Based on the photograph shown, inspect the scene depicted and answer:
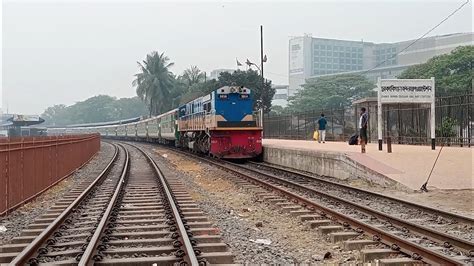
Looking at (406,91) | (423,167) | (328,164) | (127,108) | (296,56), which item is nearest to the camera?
(423,167)

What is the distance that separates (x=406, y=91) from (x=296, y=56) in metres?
135

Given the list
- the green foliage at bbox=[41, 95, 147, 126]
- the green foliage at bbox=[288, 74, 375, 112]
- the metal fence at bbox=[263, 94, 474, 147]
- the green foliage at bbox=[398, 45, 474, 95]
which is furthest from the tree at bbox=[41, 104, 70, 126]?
the metal fence at bbox=[263, 94, 474, 147]

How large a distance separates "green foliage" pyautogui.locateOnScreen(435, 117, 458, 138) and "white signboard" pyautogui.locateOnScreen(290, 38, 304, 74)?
128 meters

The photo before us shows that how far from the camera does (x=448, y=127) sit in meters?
22.5

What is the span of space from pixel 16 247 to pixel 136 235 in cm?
168

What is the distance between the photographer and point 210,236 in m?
7.61

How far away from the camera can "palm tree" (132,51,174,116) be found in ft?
287

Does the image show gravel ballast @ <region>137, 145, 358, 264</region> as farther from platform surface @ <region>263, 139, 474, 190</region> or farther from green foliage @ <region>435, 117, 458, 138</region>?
green foliage @ <region>435, 117, 458, 138</region>

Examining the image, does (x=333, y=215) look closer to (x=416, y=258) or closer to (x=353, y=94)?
(x=416, y=258)

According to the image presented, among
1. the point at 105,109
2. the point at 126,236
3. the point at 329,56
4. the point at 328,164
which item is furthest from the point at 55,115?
the point at 126,236

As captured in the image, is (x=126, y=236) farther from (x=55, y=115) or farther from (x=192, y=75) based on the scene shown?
(x=55, y=115)

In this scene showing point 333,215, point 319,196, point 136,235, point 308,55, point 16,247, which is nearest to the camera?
point 16,247

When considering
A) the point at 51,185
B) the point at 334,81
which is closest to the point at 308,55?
the point at 334,81

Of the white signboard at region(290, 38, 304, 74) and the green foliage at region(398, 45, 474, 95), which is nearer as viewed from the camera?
the green foliage at region(398, 45, 474, 95)
